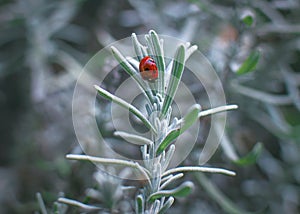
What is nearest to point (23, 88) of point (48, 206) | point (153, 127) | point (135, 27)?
point (135, 27)

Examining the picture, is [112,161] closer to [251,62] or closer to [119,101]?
[119,101]

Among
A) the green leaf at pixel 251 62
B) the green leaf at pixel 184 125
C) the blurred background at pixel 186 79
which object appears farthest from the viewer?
the blurred background at pixel 186 79

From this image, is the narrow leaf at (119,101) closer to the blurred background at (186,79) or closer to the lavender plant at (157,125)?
the lavender plant at (157,125)

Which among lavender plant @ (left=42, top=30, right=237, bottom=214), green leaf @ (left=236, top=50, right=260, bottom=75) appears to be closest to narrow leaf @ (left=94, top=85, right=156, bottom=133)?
lavender plant @ (left=42, top=30, right=237, bottom=214)

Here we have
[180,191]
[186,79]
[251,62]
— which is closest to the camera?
[180,191]

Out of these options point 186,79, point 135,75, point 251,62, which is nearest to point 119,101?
point 135,75

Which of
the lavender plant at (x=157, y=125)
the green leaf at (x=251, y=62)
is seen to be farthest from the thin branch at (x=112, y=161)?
the green leaf at (x=251, y=62)

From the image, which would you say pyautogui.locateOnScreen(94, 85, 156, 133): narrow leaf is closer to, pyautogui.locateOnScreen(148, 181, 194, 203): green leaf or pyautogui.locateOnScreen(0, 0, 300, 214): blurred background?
pyautogui.locateOnScreen(148, 181, 194, 203): green leaf

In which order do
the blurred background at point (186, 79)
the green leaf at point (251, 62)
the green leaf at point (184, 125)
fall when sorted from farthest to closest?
the blurred background at point (186, 79)
the green leaf at point (251, 62)
the green leaf at point (184, 125)
